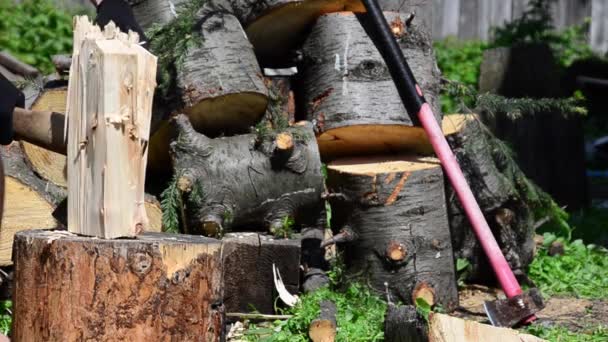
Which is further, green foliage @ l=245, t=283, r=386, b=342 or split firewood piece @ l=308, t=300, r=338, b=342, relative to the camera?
green foliage @ l=245, t=283, r=386, b=342

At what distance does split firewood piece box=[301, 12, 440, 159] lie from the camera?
5031mm

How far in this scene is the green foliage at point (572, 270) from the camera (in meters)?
5.34

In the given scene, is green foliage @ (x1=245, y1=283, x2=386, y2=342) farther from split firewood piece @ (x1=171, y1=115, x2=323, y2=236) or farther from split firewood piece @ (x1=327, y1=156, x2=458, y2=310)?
split firewood piece @ (x1=171, y1=115, x2=323, y2=236)

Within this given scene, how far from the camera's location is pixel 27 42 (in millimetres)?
8578

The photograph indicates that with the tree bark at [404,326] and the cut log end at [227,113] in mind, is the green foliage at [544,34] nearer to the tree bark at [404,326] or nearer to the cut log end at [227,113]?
the cut log end at [227,113]

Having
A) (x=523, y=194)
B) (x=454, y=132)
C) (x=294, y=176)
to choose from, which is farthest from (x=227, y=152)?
(x=523, y=194)

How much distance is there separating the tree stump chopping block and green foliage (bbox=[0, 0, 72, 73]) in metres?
5.03

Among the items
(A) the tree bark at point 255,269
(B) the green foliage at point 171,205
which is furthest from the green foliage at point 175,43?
(A) the tree bark at point 255,269

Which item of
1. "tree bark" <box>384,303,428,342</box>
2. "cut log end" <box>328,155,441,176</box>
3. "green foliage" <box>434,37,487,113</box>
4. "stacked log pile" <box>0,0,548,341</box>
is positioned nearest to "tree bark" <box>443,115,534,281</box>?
"stacked log pile" <box>0,0,548,341</box>

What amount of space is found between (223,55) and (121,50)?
1461 millimetres

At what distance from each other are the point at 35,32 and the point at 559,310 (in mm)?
5496

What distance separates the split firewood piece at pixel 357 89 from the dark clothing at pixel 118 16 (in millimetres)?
Result: 966

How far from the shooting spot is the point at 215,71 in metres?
4.84

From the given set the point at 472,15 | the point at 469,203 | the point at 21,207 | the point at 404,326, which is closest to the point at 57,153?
the point at 21,207
